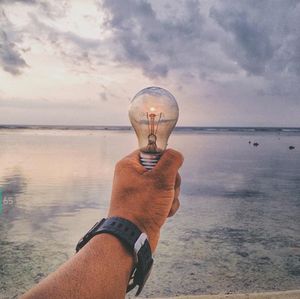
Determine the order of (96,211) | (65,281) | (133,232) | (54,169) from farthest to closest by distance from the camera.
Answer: (54,169)
(96,211)
(133,232)
(65,281)

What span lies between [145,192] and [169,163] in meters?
0.18

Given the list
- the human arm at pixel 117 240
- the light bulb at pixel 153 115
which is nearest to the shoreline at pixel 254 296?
the light bulb at pixel 153 115

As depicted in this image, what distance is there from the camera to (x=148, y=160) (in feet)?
5.86

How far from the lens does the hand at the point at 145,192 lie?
1.66m

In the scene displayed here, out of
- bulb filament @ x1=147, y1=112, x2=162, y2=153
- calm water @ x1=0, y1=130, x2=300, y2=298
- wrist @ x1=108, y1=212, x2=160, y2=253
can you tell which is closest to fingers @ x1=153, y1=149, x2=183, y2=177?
wrist @ x1=108, y1=212, x2=160, y2=253

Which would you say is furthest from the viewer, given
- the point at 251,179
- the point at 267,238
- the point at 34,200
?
the point at 251,179

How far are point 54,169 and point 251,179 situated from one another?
1292 centimetres

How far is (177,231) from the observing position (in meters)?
11.4

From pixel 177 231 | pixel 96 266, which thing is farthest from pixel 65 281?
pixel 177 231

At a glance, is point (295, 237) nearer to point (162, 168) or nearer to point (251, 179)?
point (162, 168)

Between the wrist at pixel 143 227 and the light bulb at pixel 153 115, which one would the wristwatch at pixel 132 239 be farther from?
the light bulb at pixel 153 115

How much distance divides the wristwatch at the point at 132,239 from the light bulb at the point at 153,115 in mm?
597

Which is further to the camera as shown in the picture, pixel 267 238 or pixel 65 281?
pixel 267 238

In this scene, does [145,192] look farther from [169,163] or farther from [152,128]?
[152,128]
